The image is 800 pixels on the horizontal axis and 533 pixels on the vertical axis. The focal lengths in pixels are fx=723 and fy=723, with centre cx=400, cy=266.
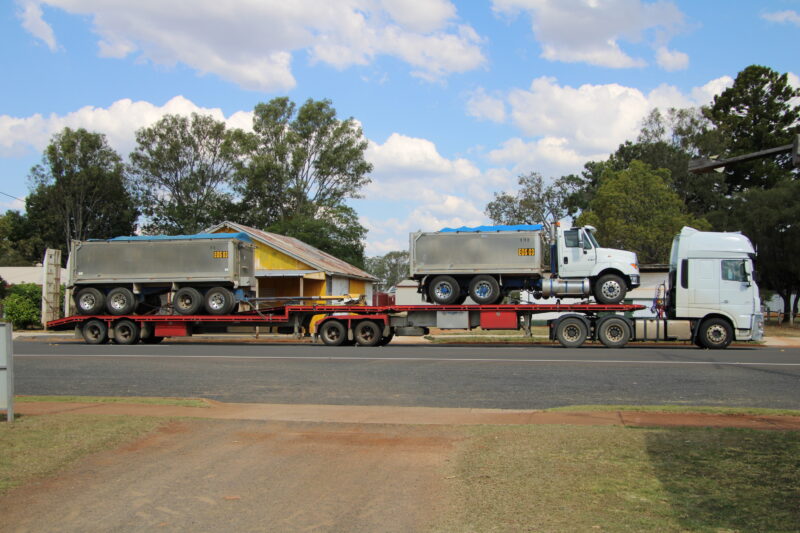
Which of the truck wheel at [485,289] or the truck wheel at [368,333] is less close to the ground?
the truck wheel at [485,289]

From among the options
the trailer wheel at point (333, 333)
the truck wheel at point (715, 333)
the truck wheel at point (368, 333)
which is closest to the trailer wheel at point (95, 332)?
the trailer wheel at point (333, 333)

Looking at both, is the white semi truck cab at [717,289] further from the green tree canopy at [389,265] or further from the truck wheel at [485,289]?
the green tree canopy at [389,265]

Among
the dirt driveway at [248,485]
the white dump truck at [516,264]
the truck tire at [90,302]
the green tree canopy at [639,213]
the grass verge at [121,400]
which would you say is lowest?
the dirt driveway at [248,485]

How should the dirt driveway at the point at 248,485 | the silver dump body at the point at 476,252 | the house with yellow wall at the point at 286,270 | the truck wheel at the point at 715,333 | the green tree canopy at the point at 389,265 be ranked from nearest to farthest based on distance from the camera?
the dirt driveway at the point at 248,485 → the truck wheel at the point at 715,333 → the silver dump body at the point at 476,252 → the house with yellow wall at the point at 286,270 → the green tree canopy at the point at 389,265

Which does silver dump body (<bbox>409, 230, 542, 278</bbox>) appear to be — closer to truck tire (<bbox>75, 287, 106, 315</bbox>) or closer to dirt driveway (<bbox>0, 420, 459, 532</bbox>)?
truck tire (<bbox>75, 287, 106, 315</bbox>)

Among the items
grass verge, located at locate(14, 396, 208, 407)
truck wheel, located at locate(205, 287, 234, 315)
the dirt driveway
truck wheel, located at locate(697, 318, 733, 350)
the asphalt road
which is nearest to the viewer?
the dirt driveway

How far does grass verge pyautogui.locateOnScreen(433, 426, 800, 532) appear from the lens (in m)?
4.98

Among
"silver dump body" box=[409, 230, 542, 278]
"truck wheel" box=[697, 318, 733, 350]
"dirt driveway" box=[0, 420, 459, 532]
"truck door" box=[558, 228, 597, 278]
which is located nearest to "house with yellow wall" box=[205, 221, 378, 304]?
→ "silver dump body" box=[409, 230, 542, 278]

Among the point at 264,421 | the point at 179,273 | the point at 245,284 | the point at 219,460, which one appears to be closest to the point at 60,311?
the point at 179,273

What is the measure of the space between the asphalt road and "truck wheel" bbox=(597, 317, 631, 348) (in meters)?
2.15

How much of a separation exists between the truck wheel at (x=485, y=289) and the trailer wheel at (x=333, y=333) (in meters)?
4.41

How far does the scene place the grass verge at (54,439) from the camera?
645 centimetres

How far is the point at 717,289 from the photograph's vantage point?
2178 centimetres

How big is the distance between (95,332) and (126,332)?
1080mm
